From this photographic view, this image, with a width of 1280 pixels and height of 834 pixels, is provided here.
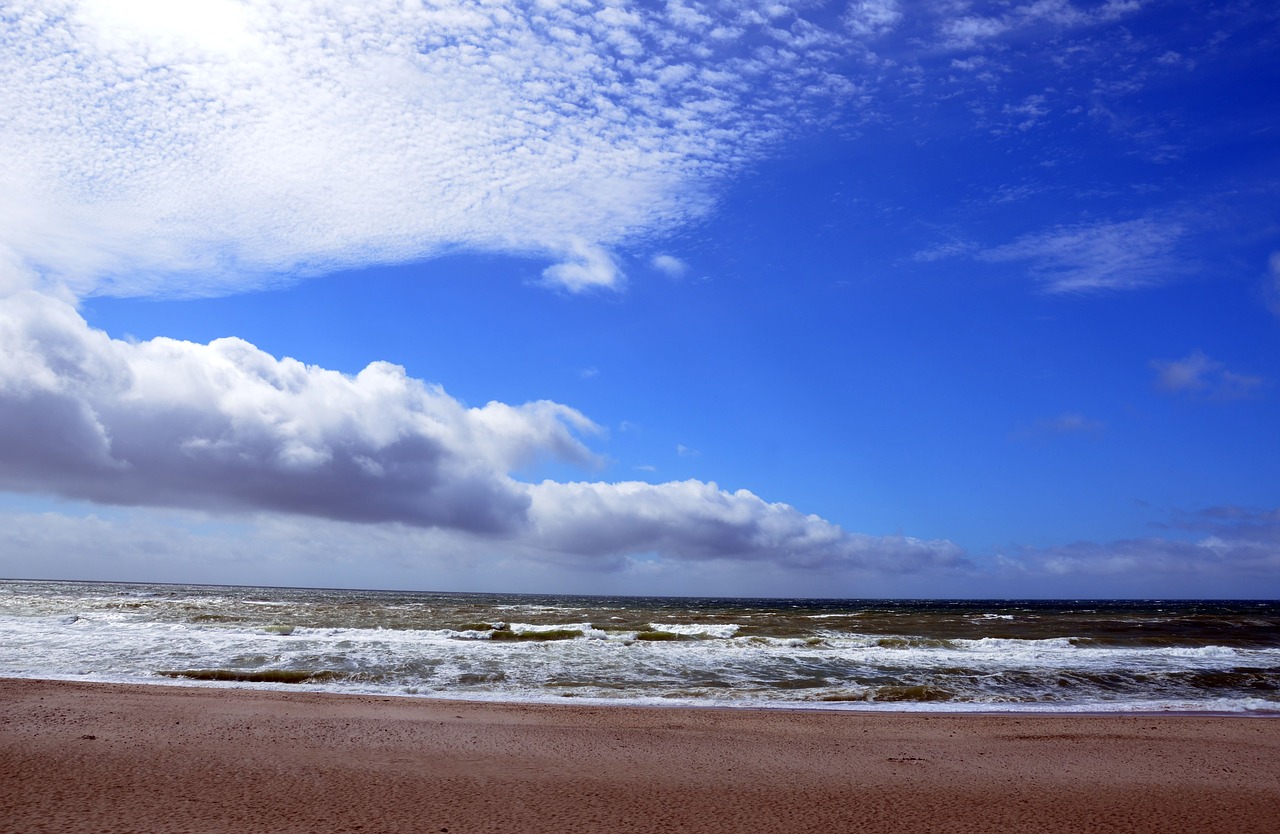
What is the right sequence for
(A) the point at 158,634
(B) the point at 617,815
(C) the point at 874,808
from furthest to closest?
(A) the point at 158,634
(C) the point at 874,808
(B) the point at 617,815

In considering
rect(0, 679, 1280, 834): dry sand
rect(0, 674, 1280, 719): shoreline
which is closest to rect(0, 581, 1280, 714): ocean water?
rect(0, 674, 1280, 719): shoreline

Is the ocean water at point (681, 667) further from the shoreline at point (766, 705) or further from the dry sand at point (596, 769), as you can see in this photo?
the dry sand at point (596, 769)

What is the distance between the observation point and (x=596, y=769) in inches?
370

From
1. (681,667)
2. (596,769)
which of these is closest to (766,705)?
(681,667)

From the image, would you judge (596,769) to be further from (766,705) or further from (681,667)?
(681,667)

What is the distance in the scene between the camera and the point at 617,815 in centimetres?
751

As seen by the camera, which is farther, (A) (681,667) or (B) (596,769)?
(A) (681,667)

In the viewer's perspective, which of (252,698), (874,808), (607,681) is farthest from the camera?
(607,681)

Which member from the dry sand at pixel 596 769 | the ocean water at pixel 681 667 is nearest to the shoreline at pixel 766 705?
the ocean water at pixel 681 667

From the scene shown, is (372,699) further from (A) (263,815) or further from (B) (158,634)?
(B) (158,634)

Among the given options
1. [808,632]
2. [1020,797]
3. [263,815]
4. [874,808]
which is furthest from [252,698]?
[808,632]

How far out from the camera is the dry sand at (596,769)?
24.2ft

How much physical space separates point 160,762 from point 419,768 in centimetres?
299

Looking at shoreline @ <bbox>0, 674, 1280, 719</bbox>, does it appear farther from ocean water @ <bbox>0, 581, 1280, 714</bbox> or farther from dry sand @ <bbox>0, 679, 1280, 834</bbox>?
dry sand @ <bbox>0, 679, 1280, 834</bbox>
